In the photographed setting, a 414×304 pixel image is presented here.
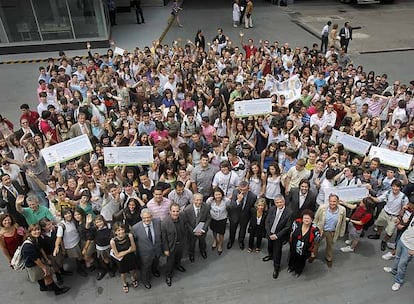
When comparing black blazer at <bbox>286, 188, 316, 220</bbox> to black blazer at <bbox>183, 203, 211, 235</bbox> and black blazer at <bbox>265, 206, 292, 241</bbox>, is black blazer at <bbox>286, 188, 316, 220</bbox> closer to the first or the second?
black blazer at <bbox>265, 206, 292, 241</bbox>

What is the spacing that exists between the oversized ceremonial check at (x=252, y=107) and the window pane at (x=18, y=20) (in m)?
14.8

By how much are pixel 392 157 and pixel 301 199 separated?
7.73ft

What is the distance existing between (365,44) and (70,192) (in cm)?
1793

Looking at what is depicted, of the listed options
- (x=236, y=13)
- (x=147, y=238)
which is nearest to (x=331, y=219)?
(x=147, y=238)

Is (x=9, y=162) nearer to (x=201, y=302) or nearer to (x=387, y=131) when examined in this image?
(x=201, y=302)

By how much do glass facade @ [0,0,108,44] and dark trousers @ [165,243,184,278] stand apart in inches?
605

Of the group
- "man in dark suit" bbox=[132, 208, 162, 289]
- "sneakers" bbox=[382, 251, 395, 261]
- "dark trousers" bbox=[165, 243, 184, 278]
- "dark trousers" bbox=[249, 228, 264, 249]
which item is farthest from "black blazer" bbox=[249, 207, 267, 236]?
"sneakers" bbox=[382, 251, 395, 261]

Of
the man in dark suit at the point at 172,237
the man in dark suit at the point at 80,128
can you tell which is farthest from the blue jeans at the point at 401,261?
the man in dark suit at the point at 80,128

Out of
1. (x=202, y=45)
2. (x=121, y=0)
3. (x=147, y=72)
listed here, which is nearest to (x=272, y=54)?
(x=202, y=45)

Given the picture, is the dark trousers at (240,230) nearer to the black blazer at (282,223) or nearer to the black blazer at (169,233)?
the black blazer at (282,223)

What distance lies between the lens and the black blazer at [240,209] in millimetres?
6312

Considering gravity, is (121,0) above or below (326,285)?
above

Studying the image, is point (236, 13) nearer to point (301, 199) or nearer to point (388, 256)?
point (301, 199)

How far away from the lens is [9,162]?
7355 millimetres
